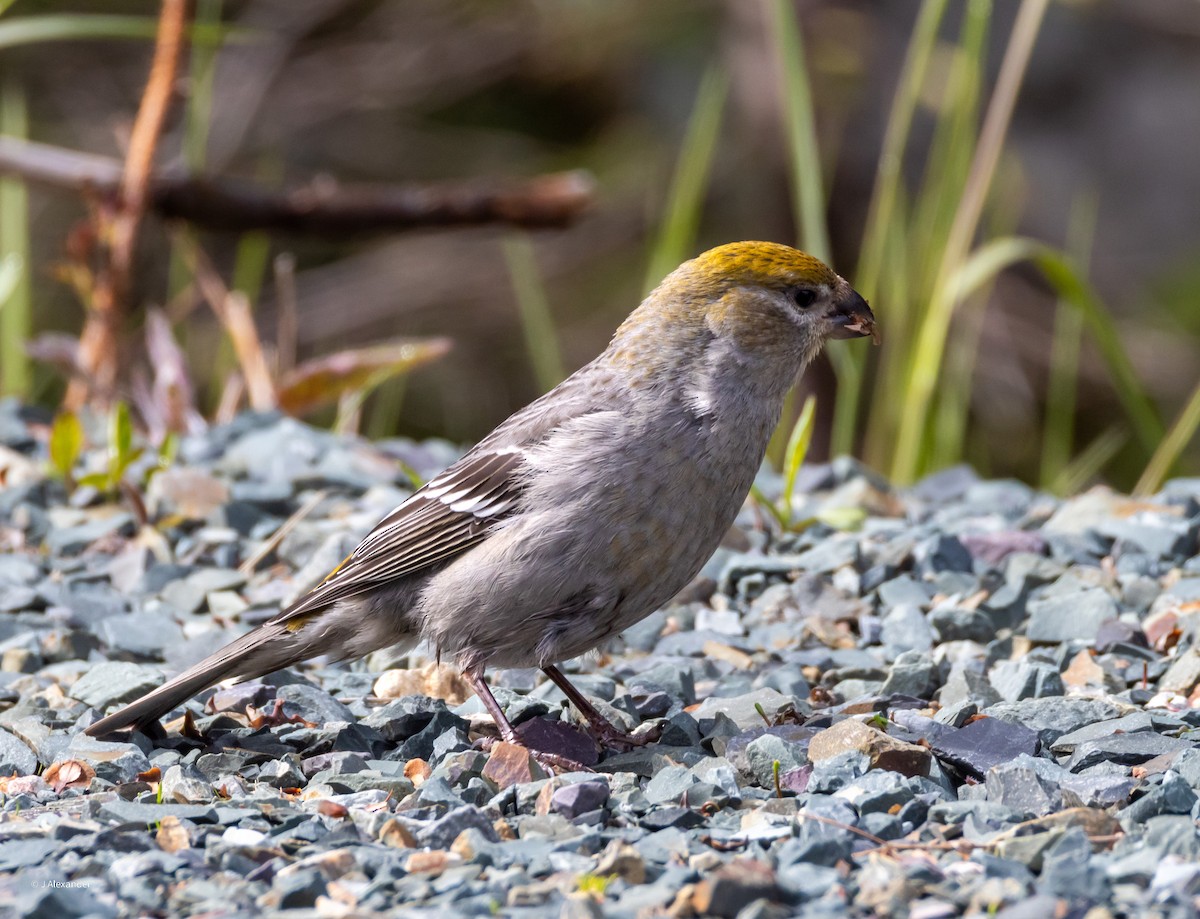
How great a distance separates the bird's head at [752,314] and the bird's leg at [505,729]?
3.02 ft

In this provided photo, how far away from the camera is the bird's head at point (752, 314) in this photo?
394 cm

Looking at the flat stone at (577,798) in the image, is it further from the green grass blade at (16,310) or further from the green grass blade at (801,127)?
the green grass blade at (16,310)

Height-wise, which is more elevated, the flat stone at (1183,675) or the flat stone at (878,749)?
the flat stone at (878,749)

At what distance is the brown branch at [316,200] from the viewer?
6488 mm

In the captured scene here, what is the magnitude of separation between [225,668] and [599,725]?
3.01 feet

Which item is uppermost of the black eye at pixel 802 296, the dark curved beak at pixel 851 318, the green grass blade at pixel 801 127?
the green grass blade at pixel 801 127

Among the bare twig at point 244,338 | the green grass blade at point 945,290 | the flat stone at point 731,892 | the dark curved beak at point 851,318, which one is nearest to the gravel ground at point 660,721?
the flat stone at point 731,892

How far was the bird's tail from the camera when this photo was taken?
3.50 metres

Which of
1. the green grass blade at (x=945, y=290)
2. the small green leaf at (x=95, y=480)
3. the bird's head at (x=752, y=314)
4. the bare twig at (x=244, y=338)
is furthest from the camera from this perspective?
the bare twig at (x=244, y=338)

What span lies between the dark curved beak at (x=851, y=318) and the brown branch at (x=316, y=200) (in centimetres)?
264

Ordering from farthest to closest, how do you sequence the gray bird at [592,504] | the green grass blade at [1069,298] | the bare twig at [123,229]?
1. the bare twig at [123,229]
2. the green grass blade at [1069,298]
3. the gray bird at [592,504]

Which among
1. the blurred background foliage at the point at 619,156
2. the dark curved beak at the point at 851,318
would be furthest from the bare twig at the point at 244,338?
the dark curved beak at the point at 851,318

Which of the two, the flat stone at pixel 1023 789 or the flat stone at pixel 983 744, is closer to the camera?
the flat stone at pixel 1023 789

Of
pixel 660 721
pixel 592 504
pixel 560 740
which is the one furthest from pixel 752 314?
pixel 560 740
